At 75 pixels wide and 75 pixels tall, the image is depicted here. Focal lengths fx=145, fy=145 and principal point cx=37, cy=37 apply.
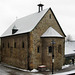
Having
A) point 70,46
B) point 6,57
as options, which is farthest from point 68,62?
point 6,57

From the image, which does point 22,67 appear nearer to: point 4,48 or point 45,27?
point 45,27

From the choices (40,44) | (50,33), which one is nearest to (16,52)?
(40,44)

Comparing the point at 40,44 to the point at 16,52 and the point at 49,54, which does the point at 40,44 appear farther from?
the point at 16,52

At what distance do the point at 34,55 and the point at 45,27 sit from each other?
21.6 ft

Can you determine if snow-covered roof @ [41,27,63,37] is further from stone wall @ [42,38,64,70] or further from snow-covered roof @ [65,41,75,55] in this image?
snow-covered roof @ [65,41,75,55]

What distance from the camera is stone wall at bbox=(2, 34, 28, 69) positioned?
30250 mm

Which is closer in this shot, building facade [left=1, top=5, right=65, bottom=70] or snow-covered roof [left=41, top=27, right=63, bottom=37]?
building facade [left=1, top=5, right=65, bottom=70]

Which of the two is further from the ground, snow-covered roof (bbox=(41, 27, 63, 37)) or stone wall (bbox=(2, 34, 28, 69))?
snow-covered roof (bbox=(41, 27, 63, 37))

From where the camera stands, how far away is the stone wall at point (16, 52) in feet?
99.2

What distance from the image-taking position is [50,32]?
30.3 m

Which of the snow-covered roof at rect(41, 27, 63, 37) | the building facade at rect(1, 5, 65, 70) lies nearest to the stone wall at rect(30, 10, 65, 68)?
the building facade at rect(1, 5, 65, 70)

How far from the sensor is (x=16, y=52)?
113ft

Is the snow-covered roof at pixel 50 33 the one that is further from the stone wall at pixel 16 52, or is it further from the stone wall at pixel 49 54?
the stone wall at pixel 16 52

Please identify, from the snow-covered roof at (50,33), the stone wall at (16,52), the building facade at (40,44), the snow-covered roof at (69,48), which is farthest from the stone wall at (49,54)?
the snow-covered roof at (69,48)
